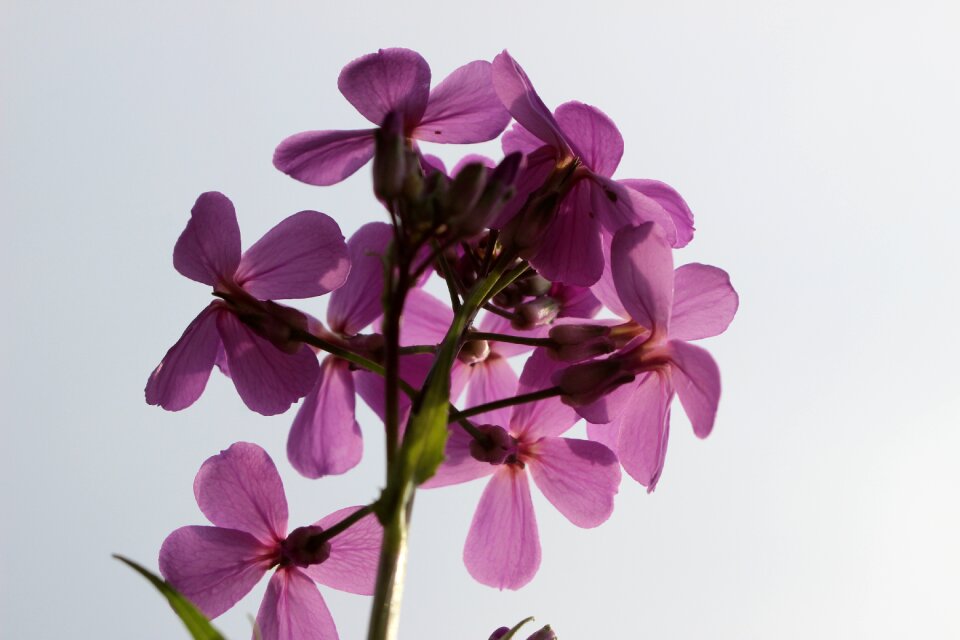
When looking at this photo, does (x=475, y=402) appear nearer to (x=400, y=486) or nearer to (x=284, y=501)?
(x=284, y=501)

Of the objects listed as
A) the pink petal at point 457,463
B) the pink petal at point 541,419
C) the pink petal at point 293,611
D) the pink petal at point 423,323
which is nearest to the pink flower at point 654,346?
the pink petal at point 541,419

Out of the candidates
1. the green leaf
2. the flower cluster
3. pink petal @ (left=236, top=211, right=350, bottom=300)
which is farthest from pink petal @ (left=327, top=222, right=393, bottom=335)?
the green leaf

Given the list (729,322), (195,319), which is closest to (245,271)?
(195,319)

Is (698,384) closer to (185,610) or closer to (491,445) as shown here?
(491,445)

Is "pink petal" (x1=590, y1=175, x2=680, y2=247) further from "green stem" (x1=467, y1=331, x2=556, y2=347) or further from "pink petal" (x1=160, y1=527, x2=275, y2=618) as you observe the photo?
"pink petal" (x1=160, y1=527, x2=275, y2=618)

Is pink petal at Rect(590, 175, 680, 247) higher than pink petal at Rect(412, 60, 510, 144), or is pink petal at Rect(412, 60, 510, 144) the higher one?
pink petal at Rect(412, 60, 510, 144)

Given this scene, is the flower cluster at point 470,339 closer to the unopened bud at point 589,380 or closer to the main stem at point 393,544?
the unopened bud at point 589,380

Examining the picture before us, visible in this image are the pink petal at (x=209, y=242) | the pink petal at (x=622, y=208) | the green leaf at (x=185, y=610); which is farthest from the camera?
the pink petal at (x=209, y=242)
